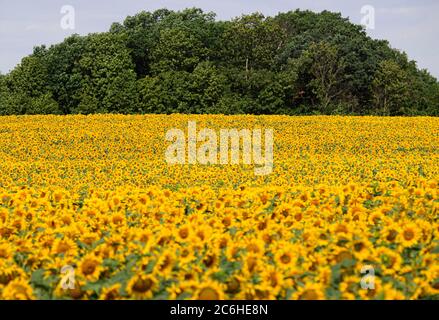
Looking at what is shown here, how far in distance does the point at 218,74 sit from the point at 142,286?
5066 cm

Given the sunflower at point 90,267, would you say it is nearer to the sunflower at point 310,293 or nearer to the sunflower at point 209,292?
the sunflower at point 209,292

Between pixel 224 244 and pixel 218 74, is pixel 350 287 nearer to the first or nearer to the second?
pixel 224 244

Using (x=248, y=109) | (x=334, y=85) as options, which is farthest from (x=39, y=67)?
(x=334, y=85)

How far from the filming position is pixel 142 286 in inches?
193

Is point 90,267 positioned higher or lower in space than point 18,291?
higher

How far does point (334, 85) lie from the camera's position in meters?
57.7

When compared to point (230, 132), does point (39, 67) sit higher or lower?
higher

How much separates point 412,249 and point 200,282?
1.99 meters

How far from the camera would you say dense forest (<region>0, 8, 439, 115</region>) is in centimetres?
5216

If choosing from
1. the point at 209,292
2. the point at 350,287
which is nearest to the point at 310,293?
the point at 350,287

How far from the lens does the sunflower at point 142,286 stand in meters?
4.88

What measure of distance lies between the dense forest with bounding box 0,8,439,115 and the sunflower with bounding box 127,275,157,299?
4515cm

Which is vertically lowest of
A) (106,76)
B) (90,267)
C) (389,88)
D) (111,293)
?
Result: (111,293)

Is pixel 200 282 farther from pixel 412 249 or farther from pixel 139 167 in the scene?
pixel 139 167
